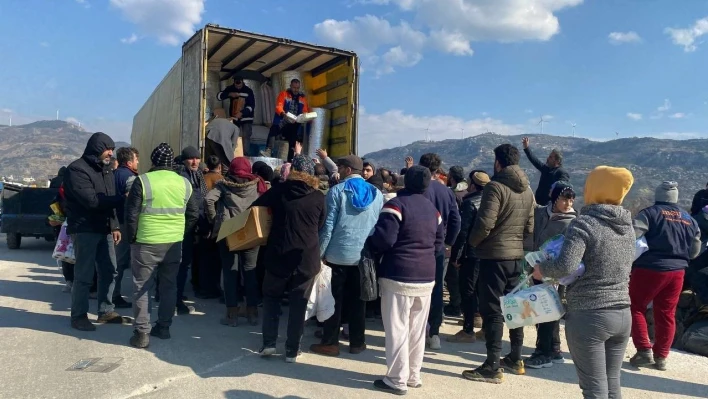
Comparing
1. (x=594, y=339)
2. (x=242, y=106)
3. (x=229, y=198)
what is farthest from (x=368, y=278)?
(x=242, y=106)

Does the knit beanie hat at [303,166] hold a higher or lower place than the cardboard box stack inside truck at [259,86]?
lower

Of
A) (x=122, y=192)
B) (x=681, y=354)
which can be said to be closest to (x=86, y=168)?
(x=122, y=192)

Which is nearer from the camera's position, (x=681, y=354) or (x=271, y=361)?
(x=271, y=361)

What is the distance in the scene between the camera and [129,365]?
4098mm

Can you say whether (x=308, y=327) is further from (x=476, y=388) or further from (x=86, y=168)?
(x=86, y=168)

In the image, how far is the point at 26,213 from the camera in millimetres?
11273

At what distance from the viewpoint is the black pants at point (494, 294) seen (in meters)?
4.09

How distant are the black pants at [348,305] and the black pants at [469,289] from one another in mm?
1272

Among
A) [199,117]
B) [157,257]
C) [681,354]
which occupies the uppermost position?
[199,117]

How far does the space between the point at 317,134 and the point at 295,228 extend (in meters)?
5.06

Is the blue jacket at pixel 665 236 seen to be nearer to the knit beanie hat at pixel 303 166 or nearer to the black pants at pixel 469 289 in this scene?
the black pants at pixel 469 289

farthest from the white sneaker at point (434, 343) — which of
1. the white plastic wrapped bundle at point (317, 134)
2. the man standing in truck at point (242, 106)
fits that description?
the man standing in truck at point (242, 106)

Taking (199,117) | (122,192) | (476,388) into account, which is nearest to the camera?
(476,388)

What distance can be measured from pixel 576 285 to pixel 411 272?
4.11 feet
